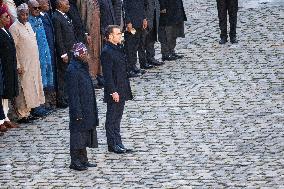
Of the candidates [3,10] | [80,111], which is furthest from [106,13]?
[80,111]

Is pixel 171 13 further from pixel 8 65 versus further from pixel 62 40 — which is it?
pixel 8 65

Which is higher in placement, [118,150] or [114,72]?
[114,72]

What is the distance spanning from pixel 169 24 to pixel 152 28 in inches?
24.3

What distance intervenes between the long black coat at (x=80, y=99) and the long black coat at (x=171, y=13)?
24.8 feet

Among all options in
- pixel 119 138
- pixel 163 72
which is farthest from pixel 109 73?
pixel 163 72

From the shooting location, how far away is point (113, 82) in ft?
59.8

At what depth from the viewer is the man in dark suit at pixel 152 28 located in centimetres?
2428

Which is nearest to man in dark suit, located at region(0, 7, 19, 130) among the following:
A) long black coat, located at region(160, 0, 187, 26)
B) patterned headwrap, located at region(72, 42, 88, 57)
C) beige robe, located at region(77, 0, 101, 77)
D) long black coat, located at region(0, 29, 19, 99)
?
long black coat, located at region(0, 29, 19, 99)

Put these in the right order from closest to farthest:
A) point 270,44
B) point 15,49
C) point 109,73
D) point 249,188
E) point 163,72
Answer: point 249,188
point 109,73
point 15,49
point 163,72
point 270,44

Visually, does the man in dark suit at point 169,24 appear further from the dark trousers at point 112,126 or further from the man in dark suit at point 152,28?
the dark trousers at point 112,126

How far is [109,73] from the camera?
18.2 m

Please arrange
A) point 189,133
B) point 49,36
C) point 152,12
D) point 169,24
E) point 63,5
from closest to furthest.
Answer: point 189,133, point 63,5, point 49,36, point 152,12, point 169,24

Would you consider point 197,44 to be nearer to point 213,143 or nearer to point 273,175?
point 213,143

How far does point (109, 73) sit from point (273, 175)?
3217mm
